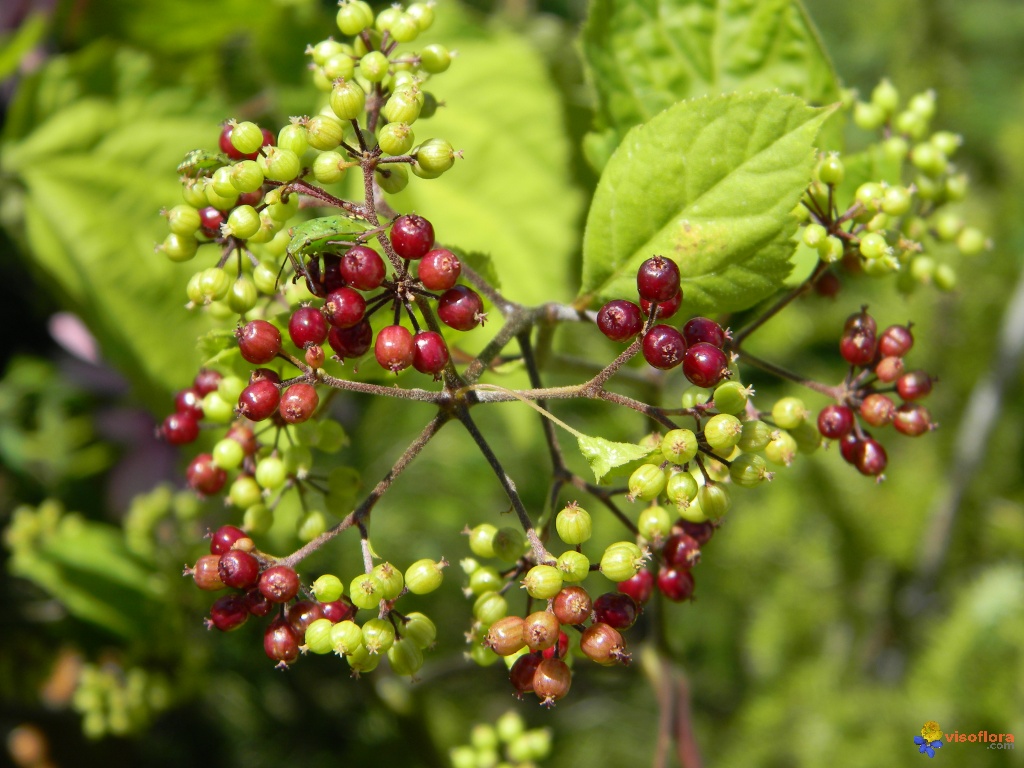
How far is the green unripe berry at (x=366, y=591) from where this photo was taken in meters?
0.54

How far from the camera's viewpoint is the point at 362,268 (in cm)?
50

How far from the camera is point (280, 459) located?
2.23ft

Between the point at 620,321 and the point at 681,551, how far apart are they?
0.61ft

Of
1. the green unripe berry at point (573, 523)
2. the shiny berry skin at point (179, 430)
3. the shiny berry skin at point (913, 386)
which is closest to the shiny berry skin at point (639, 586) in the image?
the green unripe berry at point (573, 523)

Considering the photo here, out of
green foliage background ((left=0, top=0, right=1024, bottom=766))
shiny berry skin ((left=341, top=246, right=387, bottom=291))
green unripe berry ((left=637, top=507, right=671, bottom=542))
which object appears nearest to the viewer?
shiny berry skin ((left=341, top=246, right=387, bottom=291))

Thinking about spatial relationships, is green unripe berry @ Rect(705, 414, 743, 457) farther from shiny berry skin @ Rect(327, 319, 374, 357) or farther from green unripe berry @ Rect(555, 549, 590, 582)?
shiny berry skin @ Rect(327, 319, 374, 357)

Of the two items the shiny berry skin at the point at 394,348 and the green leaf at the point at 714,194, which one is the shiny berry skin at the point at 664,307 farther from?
the shiny berry skin at the point at 394,348

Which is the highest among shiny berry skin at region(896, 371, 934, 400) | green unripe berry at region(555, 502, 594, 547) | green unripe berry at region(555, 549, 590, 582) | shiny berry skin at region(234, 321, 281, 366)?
shiny berry skin at region(234, 321, 281, 366)

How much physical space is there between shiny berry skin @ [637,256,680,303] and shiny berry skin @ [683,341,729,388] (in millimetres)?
38

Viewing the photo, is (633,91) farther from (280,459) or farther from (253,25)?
(253,25)

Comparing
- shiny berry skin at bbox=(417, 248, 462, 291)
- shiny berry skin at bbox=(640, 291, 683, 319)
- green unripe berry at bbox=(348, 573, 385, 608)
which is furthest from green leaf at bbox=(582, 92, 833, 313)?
green unripe berry at bbox=(348, 573, 385, 608)

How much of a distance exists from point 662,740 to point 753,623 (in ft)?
2.55

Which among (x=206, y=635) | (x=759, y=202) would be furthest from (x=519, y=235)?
(x=206, y=635)

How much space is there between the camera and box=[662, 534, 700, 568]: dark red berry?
628 mm
